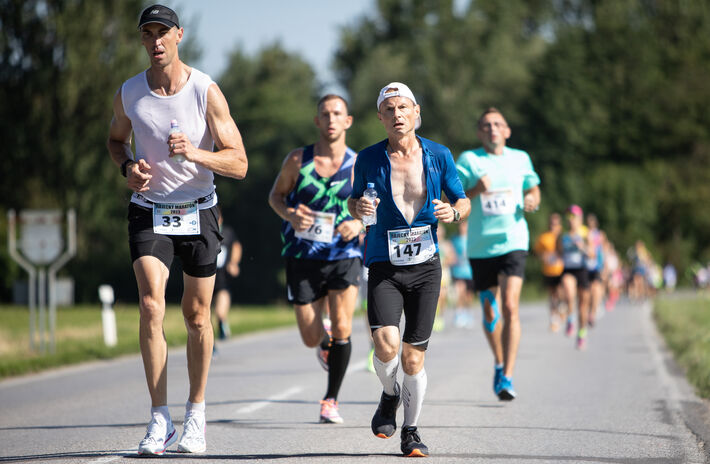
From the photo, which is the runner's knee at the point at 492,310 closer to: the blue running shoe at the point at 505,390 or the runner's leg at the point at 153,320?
the blue running shoe at the point at 505,390

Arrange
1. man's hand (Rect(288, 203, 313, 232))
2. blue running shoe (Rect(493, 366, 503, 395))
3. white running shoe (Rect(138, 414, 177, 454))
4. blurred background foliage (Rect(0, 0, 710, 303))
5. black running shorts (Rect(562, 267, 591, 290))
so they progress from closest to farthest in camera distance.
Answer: white running shoe (Rect(138, 414, 177, 454))
man's hand (Rect(288, 203, 313, 232))
blue running shoe (Rect(493, 366, 503, 395))
black running shorts (Rect(562, 267, 591, 290))
blurred background foliage (Rect(0, 0, 710, 303))

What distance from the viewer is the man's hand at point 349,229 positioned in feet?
27.3

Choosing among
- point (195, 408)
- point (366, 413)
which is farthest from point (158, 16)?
point (366, 413)

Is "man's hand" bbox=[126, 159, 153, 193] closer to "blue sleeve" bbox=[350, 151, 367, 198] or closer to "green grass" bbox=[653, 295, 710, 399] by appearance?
"blue sleeve" bbox=[350, 151, 367, 198]

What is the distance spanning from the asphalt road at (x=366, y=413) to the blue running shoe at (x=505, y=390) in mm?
92

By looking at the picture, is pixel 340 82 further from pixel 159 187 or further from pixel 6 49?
pixel 159 187

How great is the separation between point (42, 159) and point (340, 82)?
3101 centimetres

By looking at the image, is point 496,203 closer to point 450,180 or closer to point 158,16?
point 450,180

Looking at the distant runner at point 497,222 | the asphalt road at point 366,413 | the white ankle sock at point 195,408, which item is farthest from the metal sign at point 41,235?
the white ankle sock at point 195,408

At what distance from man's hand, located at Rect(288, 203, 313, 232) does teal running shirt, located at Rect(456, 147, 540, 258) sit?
1.90 m

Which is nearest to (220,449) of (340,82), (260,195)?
(260,195)

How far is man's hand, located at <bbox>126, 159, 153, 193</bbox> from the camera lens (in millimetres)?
6324

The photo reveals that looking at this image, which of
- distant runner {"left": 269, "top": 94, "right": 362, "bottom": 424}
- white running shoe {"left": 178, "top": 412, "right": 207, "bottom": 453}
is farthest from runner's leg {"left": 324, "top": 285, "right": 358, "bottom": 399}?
white running shoe {"left": 178, "top": 412, "right": 207, "bottom": 453}

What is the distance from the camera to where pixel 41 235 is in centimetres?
1587
